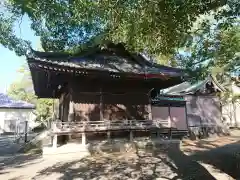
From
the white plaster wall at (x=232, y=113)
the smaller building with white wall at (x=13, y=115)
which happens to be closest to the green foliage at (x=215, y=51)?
the white plaster wall at (x=232, y=113)

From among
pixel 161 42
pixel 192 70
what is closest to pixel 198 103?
pixel 192 70

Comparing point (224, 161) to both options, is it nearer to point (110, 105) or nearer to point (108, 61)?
point (110, 105)

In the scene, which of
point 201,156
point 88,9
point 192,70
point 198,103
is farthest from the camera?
point 198,103

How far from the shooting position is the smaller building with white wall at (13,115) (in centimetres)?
3297

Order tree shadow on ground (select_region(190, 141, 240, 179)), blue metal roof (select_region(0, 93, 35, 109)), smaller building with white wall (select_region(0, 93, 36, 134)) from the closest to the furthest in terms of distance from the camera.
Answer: tree shadow on ground (select_region(190, 141, 240, 179)), smaller building with white wall (select_region(0, 93, 36, 134)), blue metal roof (select_region(0, 93, 35, 109))

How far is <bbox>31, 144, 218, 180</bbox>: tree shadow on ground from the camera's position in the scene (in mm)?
9454

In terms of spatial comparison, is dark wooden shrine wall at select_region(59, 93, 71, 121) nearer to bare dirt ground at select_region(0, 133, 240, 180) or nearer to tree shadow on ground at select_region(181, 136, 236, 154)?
bare dirt ground at select_region(0, 133, 240, 180)

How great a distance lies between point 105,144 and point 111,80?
3.96 metres

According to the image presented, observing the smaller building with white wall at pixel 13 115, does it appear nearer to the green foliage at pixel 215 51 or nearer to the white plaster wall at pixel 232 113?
the green foliage at pixel 215 51

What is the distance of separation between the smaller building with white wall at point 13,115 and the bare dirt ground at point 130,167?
21054 millimetres

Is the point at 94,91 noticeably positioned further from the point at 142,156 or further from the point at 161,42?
the point at 161,42

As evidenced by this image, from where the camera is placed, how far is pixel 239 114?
3866 centimetres

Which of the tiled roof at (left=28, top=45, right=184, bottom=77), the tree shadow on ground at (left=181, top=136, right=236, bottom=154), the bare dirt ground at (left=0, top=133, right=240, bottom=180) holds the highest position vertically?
the tiled roof at (left=28, top=45, right=184, bottom=77)

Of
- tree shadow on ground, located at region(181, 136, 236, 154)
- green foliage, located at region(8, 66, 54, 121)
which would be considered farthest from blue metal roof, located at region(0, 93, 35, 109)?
tree shadow on ground, located at region(181, 136, 236, 154)
